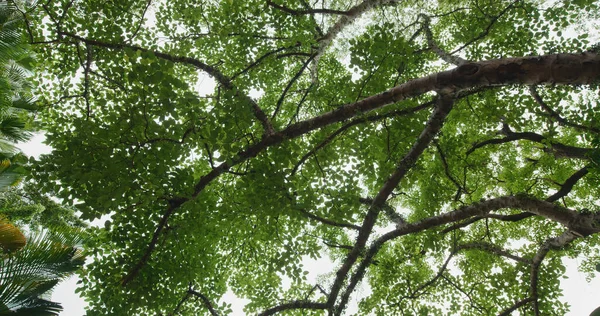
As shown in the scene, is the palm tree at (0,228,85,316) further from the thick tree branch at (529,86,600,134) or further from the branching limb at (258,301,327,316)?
the thick tree branch at (529,86,600,134)

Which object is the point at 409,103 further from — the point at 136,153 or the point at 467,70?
the point at 136,153

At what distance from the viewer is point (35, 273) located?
236 inches

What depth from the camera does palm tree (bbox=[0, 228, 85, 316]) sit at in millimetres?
5371

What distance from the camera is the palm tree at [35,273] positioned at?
5.37m

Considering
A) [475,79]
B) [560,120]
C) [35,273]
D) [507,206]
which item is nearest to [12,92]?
[35,273]

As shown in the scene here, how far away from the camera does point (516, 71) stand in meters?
3.20

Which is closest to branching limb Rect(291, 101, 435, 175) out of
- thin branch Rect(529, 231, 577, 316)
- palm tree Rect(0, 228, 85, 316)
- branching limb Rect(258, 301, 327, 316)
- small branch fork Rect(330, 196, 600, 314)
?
small branch fork Rect(330, 196, 600, 314)

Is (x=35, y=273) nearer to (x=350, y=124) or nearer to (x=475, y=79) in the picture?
(x=350, y=124)

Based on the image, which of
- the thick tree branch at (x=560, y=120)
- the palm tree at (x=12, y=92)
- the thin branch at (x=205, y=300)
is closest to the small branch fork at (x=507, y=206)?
the thick tree branch at (x=560, y=120)

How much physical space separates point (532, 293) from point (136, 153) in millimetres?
7310

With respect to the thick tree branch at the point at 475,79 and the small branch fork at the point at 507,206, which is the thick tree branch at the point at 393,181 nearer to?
the small branch fork at the point at 507,206

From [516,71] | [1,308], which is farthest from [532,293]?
[1,308]

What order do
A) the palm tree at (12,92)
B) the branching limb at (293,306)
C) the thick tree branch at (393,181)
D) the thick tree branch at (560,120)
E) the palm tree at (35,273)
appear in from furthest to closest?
the palm tree at (12,92), the branching limb at (293,306), the palm tree at (35,273), the thick tree branch at (560,120), the thick tree branch at (393,181)

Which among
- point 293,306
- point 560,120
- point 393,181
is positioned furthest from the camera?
point 293,306
